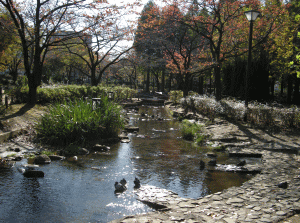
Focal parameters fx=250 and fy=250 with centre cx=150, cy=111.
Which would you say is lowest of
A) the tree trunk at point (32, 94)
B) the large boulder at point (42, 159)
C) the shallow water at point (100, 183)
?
the shallow water at point (100, 183)

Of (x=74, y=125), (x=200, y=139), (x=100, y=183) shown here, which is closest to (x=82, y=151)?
(x=74, y=125)

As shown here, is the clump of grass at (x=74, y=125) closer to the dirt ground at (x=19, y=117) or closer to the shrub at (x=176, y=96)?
the dirt ground at (x=19, y=117)

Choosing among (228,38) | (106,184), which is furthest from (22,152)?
(228,38)

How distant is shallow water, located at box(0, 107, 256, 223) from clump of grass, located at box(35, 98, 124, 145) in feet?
4.29

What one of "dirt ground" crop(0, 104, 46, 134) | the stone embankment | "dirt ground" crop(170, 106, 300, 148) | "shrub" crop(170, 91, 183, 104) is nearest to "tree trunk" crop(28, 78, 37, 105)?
"dirt ground" crop(0, 104, 46, 134)

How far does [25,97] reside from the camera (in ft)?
39.4

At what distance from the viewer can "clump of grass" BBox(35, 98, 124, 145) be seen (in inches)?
301

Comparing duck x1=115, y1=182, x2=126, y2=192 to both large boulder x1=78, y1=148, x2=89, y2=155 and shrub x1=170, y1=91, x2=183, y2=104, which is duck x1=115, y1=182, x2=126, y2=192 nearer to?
large boulder x1=78, y1=148, x2=89, y2=155

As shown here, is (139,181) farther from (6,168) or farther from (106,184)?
(6,168)

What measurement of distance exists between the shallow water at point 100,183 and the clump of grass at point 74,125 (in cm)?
131

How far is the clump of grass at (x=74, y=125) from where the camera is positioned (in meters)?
7.64

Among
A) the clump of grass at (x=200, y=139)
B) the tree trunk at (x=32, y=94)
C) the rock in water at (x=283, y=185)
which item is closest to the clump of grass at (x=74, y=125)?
the clump of grass at (x=200, y=139)

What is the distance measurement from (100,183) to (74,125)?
3.40m

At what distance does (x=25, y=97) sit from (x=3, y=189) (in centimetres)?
866
